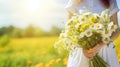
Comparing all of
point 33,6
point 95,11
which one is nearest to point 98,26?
point 95,11

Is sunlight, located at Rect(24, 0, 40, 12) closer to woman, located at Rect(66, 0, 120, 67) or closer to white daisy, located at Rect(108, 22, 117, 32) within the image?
woman, located at Rect(66, 0, 120, 67)

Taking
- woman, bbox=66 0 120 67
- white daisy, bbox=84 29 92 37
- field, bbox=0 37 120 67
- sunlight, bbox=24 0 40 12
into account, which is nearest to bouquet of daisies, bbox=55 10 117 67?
white daisy, bbox=84 29 92 37

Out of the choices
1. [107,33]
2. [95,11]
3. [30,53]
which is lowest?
[30,53]

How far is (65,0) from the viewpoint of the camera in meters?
2.84

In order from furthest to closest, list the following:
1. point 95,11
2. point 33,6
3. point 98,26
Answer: point 33,6 < point 95,11 < point 98,26

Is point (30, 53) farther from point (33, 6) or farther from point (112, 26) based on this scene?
point (112, 26)

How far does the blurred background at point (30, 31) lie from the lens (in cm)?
289

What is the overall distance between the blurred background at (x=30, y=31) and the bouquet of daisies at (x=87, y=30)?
3.20 feet

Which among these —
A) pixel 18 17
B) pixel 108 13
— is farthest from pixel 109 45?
pixel 18 17

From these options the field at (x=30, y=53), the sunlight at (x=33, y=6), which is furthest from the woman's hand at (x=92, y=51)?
the sunlight at (x=33, y=6)

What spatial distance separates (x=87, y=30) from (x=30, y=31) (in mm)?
1232

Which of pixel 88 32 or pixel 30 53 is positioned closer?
pixel 88 32

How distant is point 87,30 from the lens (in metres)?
1.83

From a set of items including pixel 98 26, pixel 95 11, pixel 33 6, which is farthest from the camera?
pixel 33 6
